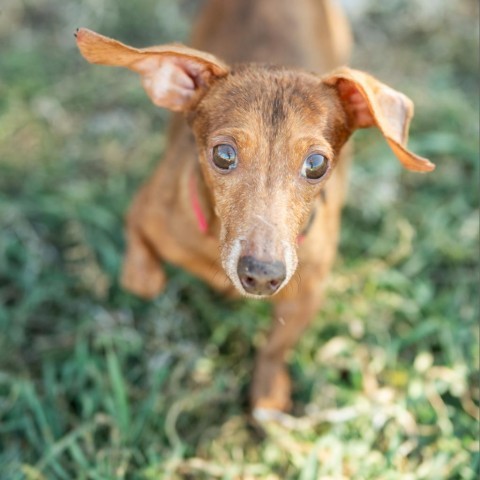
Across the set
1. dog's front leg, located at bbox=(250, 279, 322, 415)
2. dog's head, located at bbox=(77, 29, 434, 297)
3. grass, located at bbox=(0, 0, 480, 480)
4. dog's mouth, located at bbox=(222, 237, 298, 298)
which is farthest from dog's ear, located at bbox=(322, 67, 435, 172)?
grass, located at bbox=(0, 0, 480, 480)

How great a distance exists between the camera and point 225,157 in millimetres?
3697

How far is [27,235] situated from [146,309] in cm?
101

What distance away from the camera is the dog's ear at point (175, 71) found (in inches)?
143

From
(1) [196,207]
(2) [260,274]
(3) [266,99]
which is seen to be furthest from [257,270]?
(1) [196,207]

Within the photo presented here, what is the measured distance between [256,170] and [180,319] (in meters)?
1.85

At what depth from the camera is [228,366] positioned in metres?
5.13

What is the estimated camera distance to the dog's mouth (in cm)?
337

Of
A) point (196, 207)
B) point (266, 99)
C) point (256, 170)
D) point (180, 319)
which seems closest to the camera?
point (256, 170)

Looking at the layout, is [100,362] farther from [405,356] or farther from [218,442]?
[405,356]

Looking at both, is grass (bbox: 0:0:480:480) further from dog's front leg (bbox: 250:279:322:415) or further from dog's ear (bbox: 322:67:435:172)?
dog's ear (bbox: 322:67:435:172)

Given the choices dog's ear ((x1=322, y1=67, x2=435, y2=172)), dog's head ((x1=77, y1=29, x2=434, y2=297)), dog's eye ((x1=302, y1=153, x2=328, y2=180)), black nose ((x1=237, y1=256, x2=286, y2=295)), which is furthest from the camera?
dog's eye ((x1=302, y1=153, x2=328, y2=180))

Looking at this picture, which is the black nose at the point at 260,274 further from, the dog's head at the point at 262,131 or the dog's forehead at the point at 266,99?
the dog's forehead at the point at 266,99

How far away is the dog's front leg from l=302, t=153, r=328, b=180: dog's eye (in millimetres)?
1080

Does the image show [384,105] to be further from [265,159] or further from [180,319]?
[180,319]
